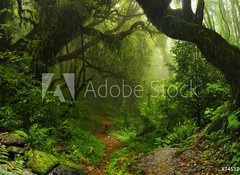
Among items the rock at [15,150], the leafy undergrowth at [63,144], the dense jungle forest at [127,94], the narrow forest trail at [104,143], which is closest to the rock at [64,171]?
the dense jungle forest at [127,94]

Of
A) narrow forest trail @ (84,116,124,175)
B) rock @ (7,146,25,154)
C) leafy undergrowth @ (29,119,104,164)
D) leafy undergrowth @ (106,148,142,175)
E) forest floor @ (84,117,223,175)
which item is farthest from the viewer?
narrow forest trail @ (84,116,124,175)

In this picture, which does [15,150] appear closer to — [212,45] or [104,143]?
[212,45]

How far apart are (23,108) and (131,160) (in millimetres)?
4347

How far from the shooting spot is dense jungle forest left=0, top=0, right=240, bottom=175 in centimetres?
712

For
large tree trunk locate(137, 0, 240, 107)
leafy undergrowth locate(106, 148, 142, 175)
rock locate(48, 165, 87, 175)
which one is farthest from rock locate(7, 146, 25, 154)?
large tree trunk locate(137, 0, 240, 107)

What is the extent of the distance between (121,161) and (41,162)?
4033 millimetres

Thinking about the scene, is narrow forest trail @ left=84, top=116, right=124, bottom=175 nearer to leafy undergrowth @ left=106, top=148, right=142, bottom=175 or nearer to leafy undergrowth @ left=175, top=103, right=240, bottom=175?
leafy undergrowth @ left=106, top=148, right=142, bottom=175

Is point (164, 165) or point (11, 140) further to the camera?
point (164, 165)

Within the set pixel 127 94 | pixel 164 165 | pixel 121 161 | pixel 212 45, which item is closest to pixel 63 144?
pixel 121 161

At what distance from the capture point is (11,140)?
675 centimetres

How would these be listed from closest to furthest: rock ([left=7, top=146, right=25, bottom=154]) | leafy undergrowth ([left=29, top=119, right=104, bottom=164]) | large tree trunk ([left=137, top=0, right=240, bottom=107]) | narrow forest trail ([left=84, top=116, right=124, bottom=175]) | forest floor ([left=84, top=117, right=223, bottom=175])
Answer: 1. rock ([left=7, top=146, right=25, bottom=154])
2. forest floor ([left=84, top=117, right=223, bottom=175])
3. leafy undergrowth ([left=29, top=119, right=104, bottom=164])
4. large tree trunk ([left=137, top=0, right=240, bottom=107])
5. narrow forest trail ([left=84, top=116, right=124, bottom=175])

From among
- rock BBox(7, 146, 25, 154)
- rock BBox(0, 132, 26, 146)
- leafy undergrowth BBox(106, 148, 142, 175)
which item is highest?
rock BBox(0, 132, 26, 146)

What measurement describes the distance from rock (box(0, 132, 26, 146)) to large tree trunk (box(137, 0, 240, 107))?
228 inches

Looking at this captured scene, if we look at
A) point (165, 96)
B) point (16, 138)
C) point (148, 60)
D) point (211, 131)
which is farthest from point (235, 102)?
point (148, 60)
